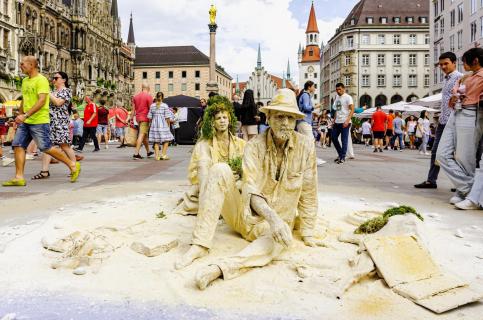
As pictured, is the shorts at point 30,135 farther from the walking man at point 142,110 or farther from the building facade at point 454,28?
the building facade at point 454,28

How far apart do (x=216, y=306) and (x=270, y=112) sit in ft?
4.58

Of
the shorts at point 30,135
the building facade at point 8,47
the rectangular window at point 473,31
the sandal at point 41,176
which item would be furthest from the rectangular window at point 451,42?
the shorts at point 30,135

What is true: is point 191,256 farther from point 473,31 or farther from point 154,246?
point 473,31

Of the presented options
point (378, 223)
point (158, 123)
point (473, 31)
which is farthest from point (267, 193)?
point (473, 31)

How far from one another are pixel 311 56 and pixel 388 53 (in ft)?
157

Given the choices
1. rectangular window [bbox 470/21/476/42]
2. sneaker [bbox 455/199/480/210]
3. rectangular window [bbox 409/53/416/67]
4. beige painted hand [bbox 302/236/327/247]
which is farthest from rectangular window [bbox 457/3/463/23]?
beige painted hand [bbox 302/236/327/247]

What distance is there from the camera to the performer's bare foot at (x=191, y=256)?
320 cm

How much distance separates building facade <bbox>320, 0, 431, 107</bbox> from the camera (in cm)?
8206

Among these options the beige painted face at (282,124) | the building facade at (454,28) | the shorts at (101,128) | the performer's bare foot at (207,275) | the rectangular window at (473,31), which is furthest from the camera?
the rectangular window at (473,31)

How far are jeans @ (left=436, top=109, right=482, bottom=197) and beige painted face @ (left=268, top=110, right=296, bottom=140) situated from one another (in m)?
3.63

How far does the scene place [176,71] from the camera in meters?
99.8

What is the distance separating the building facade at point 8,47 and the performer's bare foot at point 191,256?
41.5 meters

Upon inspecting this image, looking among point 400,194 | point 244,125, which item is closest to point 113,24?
point 244,125

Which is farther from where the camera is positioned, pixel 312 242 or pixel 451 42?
pixel 451 42
